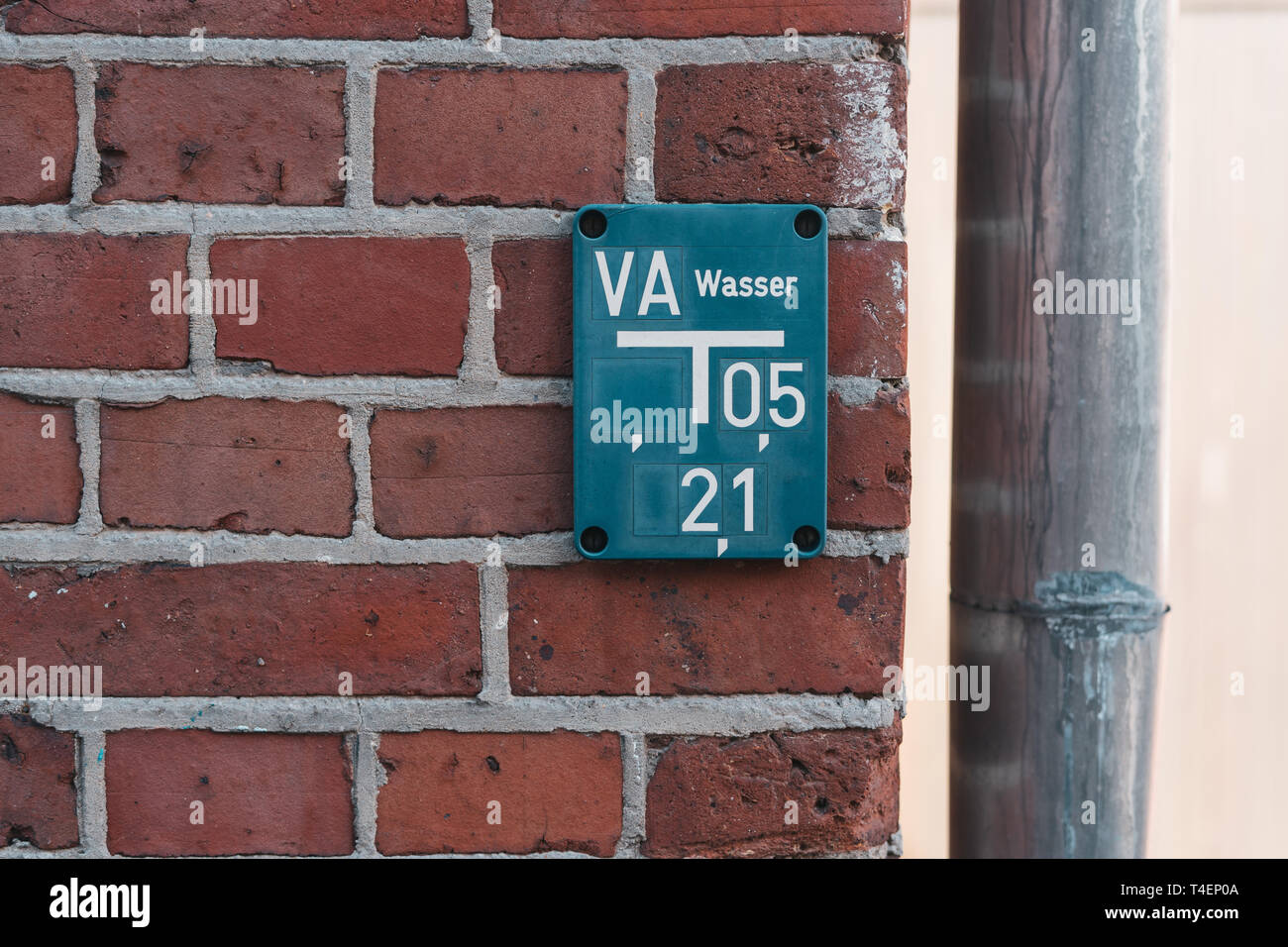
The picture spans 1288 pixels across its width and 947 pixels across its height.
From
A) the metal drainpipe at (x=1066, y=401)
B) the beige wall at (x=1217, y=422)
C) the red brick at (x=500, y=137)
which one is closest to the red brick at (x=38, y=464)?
Result: the red brick at (x=500, y=137)

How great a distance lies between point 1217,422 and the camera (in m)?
0.78

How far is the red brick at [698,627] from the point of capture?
48 cm

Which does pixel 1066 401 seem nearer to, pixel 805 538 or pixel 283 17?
pixel 805 538

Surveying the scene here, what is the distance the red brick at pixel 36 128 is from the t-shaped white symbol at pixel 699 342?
317mm

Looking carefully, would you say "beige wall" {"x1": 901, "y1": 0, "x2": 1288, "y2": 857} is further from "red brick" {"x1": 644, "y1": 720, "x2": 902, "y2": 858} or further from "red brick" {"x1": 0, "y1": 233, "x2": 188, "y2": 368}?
"red brick" {"x1": 0, "y1": 233, "x2": 188, "y2": 368}

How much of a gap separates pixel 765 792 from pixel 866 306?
0.90ft

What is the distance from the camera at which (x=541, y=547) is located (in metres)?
0.47

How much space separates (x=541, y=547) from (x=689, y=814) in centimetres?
17

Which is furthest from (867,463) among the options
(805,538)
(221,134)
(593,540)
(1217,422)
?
(1217,422)

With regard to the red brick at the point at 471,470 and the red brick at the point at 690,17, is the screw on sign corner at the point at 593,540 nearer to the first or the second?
the red brick at the point at 471,470

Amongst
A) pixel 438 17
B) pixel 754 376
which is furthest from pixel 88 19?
pixel 754 376

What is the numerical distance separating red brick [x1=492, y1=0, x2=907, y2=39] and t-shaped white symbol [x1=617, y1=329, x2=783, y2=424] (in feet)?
0.53

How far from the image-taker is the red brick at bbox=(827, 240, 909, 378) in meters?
0.47

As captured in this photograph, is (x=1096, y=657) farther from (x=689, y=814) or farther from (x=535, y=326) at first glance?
(x=535, y=326)
